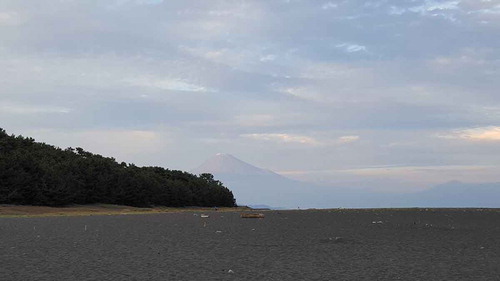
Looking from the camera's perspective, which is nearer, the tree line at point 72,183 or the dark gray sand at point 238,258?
the dark gray sand at point 238,258

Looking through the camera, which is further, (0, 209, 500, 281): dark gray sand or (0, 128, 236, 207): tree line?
(0, 128, 236, 207): tree line

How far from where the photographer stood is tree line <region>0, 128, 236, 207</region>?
73.6 metres

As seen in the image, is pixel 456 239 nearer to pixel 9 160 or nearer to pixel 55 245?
pixel 55 245

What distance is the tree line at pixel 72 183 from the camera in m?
73.6

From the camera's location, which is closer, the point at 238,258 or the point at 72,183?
the point at 238,258

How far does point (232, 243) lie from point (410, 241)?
9.89 meters

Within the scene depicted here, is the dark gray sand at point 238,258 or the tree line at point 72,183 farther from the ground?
the tree line at point 72,183

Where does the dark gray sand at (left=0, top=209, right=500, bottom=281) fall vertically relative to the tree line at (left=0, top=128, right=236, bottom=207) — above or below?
below

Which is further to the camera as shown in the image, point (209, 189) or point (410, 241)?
point (209, 189)

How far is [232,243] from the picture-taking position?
25.1 m

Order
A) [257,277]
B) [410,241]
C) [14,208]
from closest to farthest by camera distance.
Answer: [257,277] → [410,241] → [14,208]

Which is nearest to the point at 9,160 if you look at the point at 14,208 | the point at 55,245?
the point at 14,208

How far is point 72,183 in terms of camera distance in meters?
82.2

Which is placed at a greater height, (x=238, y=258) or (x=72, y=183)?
(x=72, y=183)
